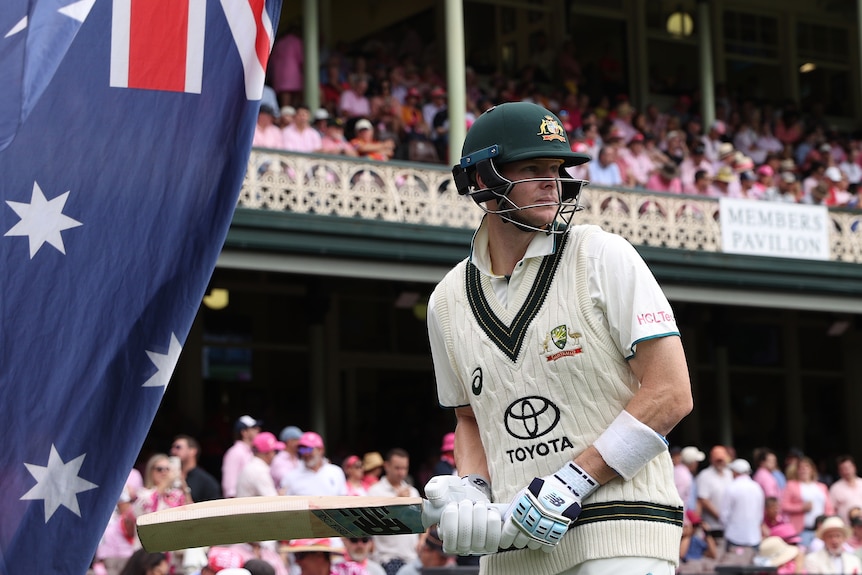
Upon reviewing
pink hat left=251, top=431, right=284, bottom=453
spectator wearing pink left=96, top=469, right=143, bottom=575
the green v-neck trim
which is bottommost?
spectator wearing pink left=96, top=469, right=143, bottom=575

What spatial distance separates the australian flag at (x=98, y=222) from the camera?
3.64 meters

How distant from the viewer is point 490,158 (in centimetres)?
400

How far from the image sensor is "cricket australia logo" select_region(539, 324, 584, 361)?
12.6 feet

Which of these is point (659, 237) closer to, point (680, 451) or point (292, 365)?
point (680, 451)

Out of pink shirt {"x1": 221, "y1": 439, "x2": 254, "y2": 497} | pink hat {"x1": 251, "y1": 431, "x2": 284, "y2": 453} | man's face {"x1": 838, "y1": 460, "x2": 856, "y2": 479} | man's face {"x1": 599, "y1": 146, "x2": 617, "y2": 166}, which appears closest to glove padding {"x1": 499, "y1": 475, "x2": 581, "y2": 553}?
pink hat {"x1": 251, "y1": 431, "x2": 284, "y2": 453}

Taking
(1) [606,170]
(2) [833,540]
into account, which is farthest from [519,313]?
(1) [606,170]

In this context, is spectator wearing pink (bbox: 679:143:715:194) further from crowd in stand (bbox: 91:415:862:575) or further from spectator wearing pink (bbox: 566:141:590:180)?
crowd in stand (bbox: 91:415:862:575)

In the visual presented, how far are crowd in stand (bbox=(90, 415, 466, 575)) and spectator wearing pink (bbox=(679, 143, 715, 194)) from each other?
711 cm

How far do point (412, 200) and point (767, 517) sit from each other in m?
5.13

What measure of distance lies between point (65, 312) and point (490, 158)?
118 centimetres

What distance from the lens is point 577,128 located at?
18250mm

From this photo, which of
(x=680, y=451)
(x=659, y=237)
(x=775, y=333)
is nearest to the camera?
(x=680, y=451)

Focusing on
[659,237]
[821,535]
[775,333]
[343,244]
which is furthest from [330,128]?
[775,333]

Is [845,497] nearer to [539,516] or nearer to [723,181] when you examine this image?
[723,181]
